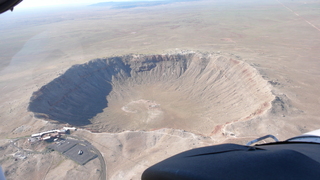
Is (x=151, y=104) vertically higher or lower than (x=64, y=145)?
lower

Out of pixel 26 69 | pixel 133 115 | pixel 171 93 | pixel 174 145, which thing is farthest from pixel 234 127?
pixel 26 69

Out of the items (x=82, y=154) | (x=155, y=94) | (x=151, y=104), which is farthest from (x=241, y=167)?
(x=155, y=94)

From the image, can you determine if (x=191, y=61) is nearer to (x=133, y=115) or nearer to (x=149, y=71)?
(x=149, y=71)

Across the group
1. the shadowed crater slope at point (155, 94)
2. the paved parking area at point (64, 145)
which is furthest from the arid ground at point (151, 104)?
the paved parking area at point (64, 145)

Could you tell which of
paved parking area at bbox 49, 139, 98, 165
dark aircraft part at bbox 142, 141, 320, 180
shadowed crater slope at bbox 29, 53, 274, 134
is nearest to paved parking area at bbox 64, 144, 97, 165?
paved parking area at bbox 49, 139, 98, 165

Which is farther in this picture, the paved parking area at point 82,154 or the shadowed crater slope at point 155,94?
the shadowed crater slope at point 155,94

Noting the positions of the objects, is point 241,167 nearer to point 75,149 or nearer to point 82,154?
point 82,154

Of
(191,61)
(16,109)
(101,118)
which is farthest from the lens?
(191,61)

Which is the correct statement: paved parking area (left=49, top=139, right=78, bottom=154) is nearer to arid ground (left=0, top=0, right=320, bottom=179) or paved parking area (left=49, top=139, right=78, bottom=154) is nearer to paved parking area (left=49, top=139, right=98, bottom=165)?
paved parking area (left=49, top=139, right=98, bottom=165)

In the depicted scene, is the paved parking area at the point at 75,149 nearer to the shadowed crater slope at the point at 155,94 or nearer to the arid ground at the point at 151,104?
the arid ground at the point at 151,104
